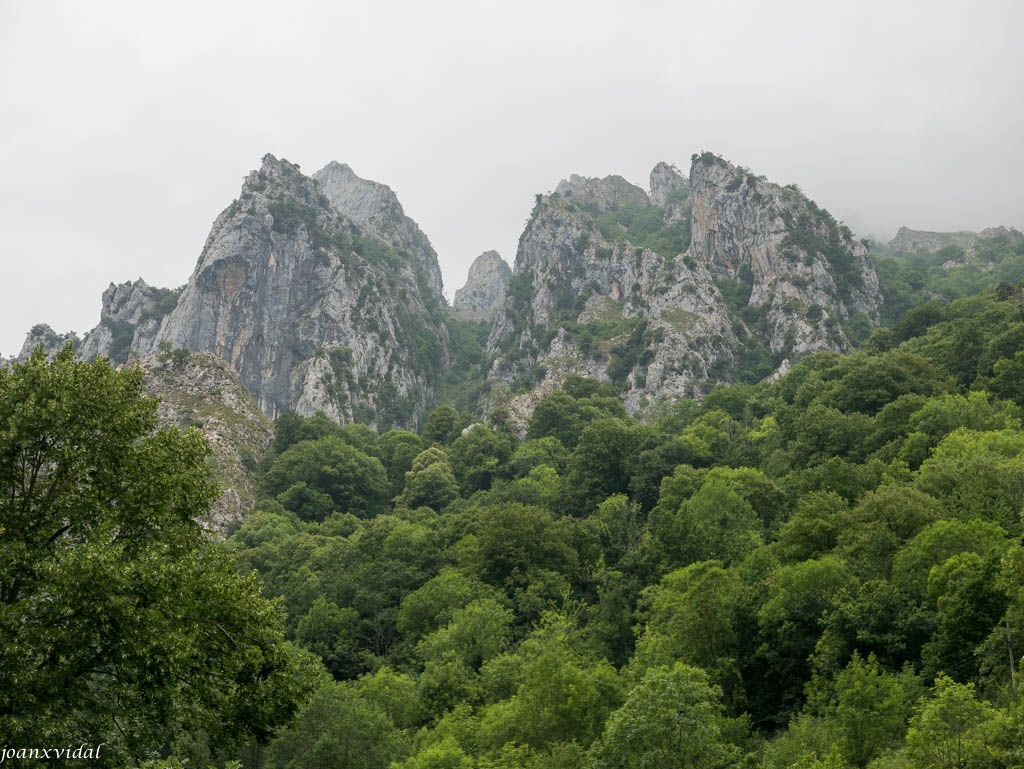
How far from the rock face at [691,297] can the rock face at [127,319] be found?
235 feet

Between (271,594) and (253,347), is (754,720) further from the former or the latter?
(253,347)

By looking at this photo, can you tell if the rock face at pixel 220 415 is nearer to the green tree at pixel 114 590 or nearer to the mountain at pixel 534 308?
the mountain at pixel 534 308

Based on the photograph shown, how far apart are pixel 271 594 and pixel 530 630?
2232cm

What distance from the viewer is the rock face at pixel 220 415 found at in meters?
85.3

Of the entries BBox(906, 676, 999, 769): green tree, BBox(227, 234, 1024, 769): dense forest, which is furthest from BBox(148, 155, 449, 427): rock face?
BBox(906, 676, 999, 769): green tree

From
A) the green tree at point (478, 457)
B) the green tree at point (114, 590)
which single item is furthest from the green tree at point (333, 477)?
the green tree at point (114, 590)

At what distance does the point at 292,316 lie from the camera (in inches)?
6112

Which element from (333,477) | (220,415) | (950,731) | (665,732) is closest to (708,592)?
(665,732)

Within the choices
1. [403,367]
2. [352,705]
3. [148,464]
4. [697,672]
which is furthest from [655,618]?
[403,367]

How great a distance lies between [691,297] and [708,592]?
111 meters

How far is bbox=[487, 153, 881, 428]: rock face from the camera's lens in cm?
12962

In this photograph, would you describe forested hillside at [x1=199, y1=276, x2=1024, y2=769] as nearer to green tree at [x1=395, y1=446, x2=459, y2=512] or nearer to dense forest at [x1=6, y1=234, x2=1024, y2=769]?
dense forest at [x1=6, y1=234, x2=1024, y2=769]

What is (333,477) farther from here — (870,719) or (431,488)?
(870,719)

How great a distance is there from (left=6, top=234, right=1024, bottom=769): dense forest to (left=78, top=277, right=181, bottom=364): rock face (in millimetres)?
91266
